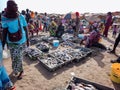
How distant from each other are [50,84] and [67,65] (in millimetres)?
1709

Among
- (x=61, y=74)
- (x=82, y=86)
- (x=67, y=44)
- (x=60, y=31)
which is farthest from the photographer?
(x=60, y=31)

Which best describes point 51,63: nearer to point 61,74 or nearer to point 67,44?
point 61,74

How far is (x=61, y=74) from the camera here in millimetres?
6508

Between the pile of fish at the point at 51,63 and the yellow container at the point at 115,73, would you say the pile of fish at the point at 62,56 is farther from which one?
the yellow container at the point at 115,73

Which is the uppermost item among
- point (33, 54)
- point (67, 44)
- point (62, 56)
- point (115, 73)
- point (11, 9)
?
point (11, 9)

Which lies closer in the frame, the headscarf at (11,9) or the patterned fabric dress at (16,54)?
the headscarf at (11,9)

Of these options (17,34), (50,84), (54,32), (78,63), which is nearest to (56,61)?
(78,63)

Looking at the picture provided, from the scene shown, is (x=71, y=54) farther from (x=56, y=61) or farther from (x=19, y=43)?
(x=19, y=43)

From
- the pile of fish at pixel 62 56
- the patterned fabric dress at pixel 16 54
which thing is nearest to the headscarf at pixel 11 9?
the patterned fabric dress at pixel 16 54

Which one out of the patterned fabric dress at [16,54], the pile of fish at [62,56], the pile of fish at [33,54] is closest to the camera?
the patterned fabric dress at [16,54]

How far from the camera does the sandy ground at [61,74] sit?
5.73 m

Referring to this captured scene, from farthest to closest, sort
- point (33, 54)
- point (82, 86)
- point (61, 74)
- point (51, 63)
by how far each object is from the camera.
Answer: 1. point (33, 54)
2. point (51, 63)
3. point (61, 74)
4. point (82, 86)

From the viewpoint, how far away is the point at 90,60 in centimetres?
802

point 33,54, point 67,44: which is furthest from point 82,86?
point 67,44
